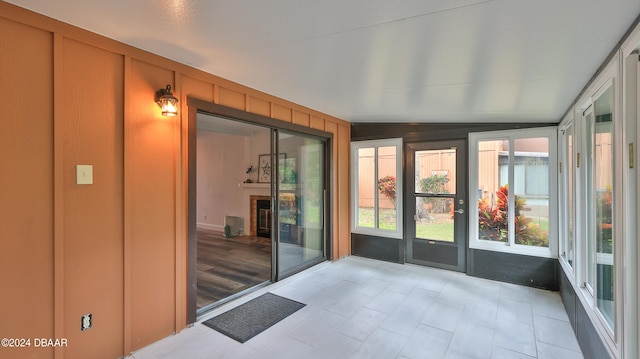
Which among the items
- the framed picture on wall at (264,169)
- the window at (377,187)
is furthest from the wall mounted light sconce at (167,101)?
the framed picture on wall at (264,169)

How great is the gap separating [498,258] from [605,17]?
3.41m

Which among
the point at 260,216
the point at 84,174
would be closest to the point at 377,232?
the point at 260,216

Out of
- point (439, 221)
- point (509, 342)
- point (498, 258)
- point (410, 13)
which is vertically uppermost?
point (410, 13)

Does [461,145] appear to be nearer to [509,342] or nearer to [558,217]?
[558,217]

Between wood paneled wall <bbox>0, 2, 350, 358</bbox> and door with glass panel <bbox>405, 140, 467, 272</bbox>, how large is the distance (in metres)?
3.47

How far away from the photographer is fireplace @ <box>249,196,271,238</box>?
6695 mm

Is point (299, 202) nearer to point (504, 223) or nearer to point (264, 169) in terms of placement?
point (264, 169)

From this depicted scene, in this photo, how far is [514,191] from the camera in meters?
3.97

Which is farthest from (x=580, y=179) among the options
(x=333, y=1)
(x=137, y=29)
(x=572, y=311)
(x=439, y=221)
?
(x=137, y=29)

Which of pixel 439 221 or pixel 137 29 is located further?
pixel 439 221

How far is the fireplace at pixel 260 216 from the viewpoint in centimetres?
670

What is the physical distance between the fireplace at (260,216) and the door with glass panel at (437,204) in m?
3.30

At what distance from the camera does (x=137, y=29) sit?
6.53ft

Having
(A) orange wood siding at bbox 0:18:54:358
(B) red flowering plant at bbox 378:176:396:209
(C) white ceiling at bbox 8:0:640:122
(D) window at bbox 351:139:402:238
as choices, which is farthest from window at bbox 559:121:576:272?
(A) orange wood siding at bbox 0:18:54:358
